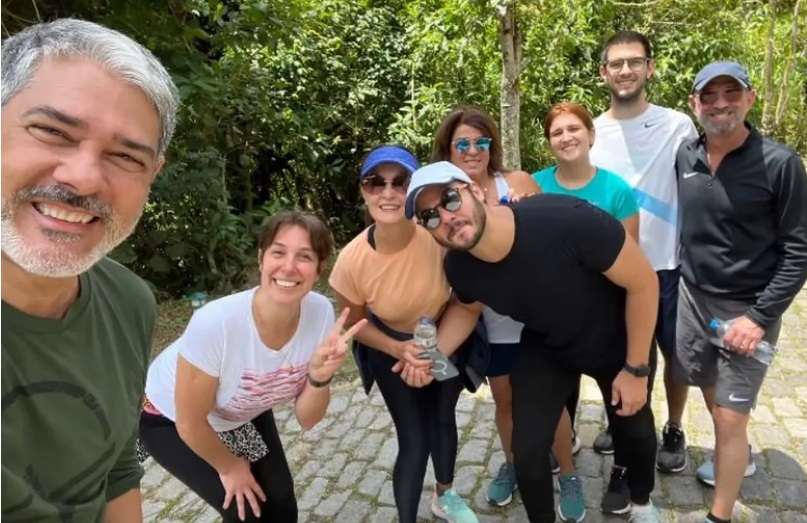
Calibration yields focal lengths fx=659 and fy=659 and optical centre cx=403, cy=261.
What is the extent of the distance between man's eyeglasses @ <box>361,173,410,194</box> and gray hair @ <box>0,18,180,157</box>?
144cm

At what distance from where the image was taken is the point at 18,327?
5.03ft

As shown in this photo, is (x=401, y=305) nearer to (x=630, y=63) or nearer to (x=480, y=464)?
(x=480, y=464)

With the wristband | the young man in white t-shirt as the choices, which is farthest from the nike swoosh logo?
the wristband

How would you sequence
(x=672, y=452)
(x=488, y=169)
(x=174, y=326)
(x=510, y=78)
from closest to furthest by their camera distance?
(x=488, y=169) < (x=672, y=452) < (x=174, y=326) < (x=510, y=78)

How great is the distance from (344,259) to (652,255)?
166 cm

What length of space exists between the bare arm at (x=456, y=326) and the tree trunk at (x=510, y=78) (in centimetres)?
410

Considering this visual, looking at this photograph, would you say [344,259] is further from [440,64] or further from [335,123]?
[335,123]

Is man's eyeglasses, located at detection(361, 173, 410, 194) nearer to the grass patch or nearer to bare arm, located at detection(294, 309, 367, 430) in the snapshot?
bare arm, located at detection(294, 309, 367, 430)

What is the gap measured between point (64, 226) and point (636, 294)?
87.2 inches

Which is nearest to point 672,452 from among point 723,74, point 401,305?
point 401,305

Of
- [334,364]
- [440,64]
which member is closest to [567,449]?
[334,364]

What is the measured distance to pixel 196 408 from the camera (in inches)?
105

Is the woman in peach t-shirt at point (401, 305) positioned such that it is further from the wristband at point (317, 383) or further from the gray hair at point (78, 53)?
the gray hair at point (78, 53)

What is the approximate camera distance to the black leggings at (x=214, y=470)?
2891 millimetres
